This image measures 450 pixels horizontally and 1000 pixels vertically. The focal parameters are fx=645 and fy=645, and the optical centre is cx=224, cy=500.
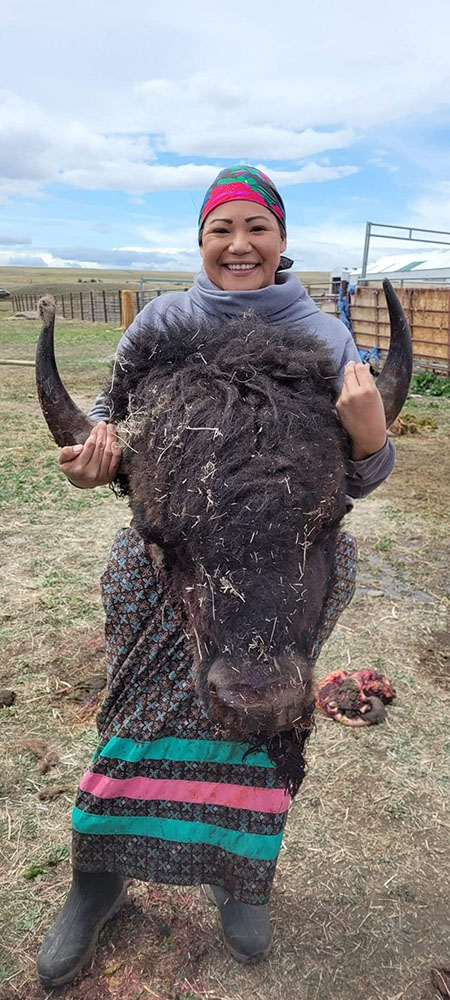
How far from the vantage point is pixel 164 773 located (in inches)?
98.4

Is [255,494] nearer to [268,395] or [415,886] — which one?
[268,395]

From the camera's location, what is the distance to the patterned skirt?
2379 mm

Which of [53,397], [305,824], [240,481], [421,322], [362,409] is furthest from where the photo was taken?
[421,322]

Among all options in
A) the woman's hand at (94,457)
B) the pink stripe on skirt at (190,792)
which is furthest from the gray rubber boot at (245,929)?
the woman's hand at (94,457)

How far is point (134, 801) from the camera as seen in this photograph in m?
2.51

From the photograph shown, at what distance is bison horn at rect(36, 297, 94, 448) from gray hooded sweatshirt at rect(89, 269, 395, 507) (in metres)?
0.16

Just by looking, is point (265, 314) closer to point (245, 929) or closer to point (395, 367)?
point (395, 367)

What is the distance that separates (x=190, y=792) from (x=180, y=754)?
165 millimetres

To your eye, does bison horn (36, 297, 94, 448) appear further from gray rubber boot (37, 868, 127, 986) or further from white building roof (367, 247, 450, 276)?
white building roof (367, 247, 450, 276)

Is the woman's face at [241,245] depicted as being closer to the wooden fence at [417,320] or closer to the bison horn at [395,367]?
the bison horn at [395,367]

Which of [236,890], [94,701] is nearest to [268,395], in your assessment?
[236,890]

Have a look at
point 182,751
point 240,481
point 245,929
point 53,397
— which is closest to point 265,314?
point 53,397

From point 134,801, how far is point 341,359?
6.14 feet

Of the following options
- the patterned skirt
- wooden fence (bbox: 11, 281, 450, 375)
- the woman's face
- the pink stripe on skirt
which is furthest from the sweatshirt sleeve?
wooden fence (bbox: 11, 281, 450, 375)
